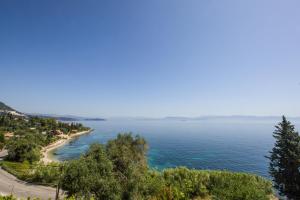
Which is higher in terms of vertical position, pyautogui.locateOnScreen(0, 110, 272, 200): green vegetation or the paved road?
pyautogui.locateOnScreen(0, 110, 272, 200): green vegetation

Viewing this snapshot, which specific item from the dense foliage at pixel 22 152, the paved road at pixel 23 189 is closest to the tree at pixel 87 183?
the paved road at pixel 23 189

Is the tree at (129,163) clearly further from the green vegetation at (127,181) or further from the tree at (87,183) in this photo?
the tree at (87,183)

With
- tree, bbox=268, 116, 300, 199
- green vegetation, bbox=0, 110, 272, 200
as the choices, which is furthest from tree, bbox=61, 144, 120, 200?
→ tree, bbox=268, 116, 300, 199

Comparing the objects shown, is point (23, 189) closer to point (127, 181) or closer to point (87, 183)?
point (87, 183)

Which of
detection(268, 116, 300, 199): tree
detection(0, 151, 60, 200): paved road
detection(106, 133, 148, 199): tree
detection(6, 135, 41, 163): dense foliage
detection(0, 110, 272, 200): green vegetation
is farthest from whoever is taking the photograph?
detection(6, 135, 41, 163): dense foliage

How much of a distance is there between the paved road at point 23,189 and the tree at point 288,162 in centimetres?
3205

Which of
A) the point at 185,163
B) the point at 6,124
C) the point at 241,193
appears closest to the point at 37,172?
the point at 241,193

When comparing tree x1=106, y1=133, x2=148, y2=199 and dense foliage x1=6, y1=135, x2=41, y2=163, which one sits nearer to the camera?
tree x1=106, y1=133, x2=148, y2=199

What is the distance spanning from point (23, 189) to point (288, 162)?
130ft

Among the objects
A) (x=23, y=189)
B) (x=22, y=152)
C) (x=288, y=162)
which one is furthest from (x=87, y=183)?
(x=22, y=152)

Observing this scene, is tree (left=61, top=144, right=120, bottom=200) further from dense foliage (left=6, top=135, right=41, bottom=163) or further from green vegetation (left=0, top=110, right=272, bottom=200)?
dense foliage (left=6, top=135, right=41, bottom=163)

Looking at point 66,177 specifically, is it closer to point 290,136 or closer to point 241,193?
point 241,193

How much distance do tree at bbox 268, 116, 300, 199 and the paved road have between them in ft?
105

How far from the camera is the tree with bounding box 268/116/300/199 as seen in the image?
87.0ft
